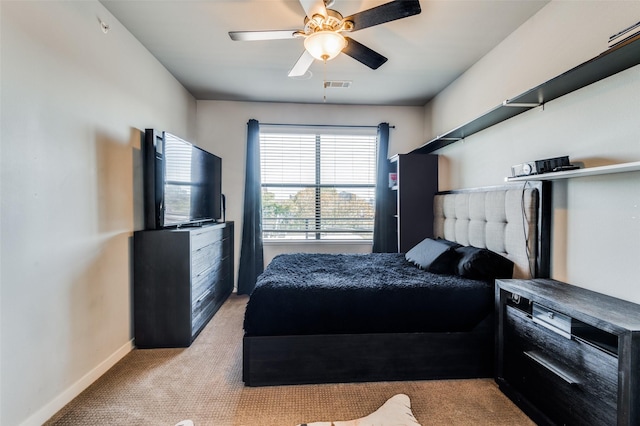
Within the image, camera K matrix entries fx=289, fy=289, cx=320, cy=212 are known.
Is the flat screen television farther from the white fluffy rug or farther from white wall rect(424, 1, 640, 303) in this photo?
white wall rect(424, 1, 640, 303)

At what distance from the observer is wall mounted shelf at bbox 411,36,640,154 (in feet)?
4.38

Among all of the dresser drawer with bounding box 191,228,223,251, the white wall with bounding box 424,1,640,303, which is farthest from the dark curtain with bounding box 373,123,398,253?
the dresser drawer with bounding box 191,228,223,251

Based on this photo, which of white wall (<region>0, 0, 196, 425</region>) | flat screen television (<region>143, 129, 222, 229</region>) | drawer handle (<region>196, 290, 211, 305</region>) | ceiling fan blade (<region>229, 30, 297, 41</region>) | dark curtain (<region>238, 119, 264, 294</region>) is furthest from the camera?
dark curtain (<region>238, 119, 264, 294</region>)

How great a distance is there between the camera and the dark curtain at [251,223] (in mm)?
3850

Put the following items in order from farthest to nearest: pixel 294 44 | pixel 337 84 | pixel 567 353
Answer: pixel 337 84, pixel 294 44, pixel 567 353

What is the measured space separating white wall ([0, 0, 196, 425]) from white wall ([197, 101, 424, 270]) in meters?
1.39

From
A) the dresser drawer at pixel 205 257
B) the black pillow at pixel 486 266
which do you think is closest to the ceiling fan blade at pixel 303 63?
the dresser drawer at pixel 205 257

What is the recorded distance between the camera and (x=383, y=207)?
3924 millimetres

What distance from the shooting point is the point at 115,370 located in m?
2.13

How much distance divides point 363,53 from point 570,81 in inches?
50.0

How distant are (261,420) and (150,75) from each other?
118 inches

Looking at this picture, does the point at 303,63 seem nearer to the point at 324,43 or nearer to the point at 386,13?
the point at 324,43

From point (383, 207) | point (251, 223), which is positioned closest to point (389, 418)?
point (383, 207)

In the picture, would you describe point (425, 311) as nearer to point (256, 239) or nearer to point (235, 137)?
point (256, 239)
